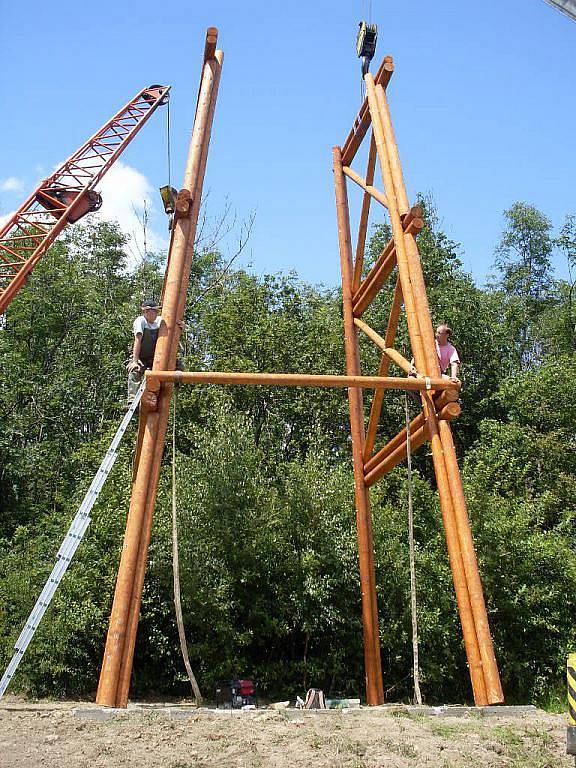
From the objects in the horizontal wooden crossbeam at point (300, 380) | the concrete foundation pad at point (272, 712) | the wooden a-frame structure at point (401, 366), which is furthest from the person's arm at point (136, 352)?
the concrete foundation pad at point (272, 712)

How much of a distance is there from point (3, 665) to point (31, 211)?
43.0 ft

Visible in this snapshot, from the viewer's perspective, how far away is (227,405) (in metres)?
15.0

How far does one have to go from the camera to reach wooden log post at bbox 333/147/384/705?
32.7 ft

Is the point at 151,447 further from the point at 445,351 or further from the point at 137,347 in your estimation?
the point at 445,351

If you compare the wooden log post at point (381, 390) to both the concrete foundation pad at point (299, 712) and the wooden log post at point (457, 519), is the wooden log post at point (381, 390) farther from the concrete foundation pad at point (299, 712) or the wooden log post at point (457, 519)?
the concrete foundation pad at point (299, 712)

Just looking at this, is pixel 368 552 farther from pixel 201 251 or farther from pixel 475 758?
pixel 201 251

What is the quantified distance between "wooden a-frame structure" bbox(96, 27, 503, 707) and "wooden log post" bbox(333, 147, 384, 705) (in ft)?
0.05

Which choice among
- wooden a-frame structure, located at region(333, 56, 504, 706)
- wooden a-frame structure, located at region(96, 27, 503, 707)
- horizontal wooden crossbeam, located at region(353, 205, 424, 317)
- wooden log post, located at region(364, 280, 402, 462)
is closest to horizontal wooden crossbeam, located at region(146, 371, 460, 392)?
wooden a-frame structure, located at region(96, 27, 503, 707)

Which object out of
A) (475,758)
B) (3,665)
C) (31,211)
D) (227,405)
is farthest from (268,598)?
(31,211)

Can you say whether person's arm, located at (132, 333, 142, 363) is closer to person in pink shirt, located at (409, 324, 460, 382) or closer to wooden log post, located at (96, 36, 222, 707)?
wooden log post, located at (96, 36, 222, 707)

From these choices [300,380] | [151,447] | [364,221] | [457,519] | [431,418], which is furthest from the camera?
[364,221]

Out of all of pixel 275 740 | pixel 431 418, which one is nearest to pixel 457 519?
pixel 431 418

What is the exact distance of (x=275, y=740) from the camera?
5.67m

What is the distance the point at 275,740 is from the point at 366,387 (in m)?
3.30
